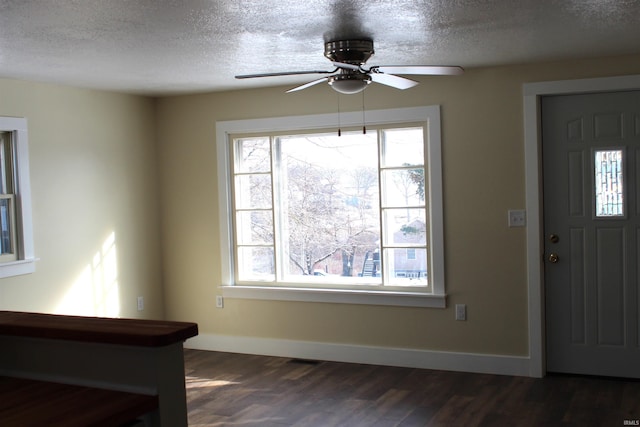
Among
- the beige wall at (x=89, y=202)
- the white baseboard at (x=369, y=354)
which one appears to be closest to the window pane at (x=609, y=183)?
the white baseboard at (x=369, y=354)

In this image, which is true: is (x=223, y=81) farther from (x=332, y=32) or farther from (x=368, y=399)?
(x=368, y=399)

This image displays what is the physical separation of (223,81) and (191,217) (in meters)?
1.37

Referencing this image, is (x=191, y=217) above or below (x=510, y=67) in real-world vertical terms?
below

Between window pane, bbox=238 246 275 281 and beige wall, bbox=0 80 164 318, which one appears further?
window pane, bbox=238 246 275 281

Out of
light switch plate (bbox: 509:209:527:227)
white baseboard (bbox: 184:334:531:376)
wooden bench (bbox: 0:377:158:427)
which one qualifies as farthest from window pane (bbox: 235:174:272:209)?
wooden bench (bbox: 0:377:158:427)

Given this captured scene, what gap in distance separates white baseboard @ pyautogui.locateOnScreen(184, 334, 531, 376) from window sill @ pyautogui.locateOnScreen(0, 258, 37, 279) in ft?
5.53

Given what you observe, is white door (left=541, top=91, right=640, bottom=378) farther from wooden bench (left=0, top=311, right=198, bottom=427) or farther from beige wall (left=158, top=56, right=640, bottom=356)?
wooden bench (left=0, top=311, right=198, bottom=427)

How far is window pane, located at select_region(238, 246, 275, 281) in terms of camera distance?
5.83m

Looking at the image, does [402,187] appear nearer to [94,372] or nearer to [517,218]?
[517,218]

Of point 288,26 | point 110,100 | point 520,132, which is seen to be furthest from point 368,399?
point 110,100

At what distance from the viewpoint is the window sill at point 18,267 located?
15.3 ft

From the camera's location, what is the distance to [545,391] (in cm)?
454

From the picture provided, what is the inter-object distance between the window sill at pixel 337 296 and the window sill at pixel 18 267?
1609 mm

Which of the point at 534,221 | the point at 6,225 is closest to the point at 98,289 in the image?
the point at 6,225
